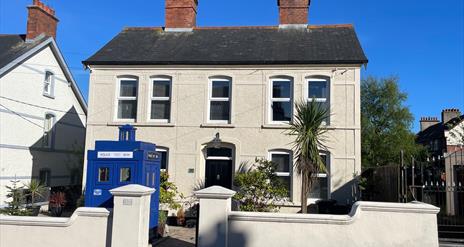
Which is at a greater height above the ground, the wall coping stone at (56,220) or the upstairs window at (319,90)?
the upstairs window at (319,90)

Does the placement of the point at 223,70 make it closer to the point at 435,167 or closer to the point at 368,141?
the point at 435,167

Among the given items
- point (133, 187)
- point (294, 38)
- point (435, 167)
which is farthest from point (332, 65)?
point (133, 187)

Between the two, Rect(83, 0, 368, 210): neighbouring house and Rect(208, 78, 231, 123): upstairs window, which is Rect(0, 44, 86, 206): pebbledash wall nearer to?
Rect(83, 0, 368, 210): neighbouring house

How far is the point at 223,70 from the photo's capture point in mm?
15836

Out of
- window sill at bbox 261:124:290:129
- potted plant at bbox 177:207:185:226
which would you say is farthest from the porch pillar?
window sill at bbox 261:124:290:129

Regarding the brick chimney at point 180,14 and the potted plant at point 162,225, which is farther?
the brick chimney at point 180,14

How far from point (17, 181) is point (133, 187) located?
10.9 m

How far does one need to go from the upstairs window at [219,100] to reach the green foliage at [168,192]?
8.95 ft

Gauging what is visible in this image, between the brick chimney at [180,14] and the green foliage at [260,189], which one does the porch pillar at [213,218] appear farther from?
the brick chimney at [180,14]

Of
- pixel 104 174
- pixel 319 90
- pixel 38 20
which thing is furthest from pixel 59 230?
pixel 38 20

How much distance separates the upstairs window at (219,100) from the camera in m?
15.9

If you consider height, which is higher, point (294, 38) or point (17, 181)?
point (294, 38)

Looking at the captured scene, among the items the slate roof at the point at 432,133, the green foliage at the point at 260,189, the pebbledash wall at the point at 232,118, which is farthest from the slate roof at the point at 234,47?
the slate roof at the point at 432,133

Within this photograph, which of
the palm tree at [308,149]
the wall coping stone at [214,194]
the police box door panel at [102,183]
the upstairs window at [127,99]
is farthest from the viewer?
the upstairs window at [127,99]
